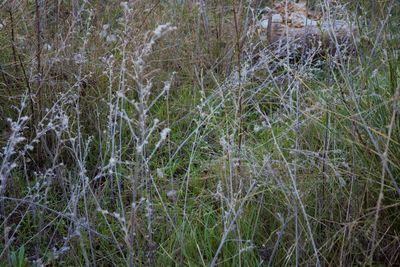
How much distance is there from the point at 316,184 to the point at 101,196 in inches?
32.0

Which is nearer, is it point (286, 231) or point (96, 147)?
point (286, 231)

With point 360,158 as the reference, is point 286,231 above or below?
below

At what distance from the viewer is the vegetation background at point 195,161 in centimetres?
173

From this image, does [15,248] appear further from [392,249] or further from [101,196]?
[392,249]

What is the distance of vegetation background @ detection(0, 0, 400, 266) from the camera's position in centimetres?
173

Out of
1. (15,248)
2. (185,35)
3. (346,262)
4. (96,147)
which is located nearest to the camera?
(346,262)

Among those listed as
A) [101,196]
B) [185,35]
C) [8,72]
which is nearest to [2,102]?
[8,72]

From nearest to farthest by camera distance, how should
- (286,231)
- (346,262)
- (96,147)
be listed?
1. (346,262)
2. (286,231)
3. (96,147)

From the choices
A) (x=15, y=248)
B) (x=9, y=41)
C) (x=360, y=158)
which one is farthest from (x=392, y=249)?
(x=9, y=41)

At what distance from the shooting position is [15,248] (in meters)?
2.09

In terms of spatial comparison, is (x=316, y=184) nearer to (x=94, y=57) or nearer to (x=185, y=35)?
(x=94, y=57)

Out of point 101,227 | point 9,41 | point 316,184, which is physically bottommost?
point 101,227

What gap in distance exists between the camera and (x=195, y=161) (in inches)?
101

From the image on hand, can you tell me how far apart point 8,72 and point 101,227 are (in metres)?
1.09
